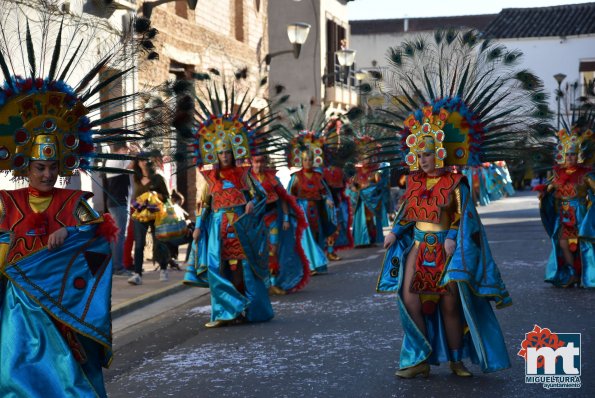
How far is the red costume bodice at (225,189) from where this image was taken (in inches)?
393

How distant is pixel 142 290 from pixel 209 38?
10018mm

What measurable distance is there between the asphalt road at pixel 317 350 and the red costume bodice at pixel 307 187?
214cm

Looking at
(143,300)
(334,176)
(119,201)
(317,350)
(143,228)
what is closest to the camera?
(317,350)

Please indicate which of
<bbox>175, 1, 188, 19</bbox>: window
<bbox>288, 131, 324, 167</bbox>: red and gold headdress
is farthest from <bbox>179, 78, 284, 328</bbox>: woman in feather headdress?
<bbox>175, 1, 188, 19</bbox>: window

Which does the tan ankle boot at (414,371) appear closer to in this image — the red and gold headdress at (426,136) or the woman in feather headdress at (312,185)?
the red and gold headdress at (426,136)

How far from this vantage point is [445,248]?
693cm

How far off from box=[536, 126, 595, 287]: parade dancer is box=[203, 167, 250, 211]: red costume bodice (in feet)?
13.5

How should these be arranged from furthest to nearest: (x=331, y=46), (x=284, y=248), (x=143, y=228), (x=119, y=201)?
(x=331, y=46) → (x=143, y=228) → (x=119, y=201) → (x=284, y=248)

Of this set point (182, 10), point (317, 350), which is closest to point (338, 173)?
point (182, 10)

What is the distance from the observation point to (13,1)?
6.51m

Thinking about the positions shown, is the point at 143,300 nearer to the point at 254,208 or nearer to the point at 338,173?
the point at 254,208

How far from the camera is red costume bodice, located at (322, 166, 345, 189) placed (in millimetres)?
16562

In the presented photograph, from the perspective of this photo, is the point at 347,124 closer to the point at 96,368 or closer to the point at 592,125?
the point at 592,125

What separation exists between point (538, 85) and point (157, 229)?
6329 mm
